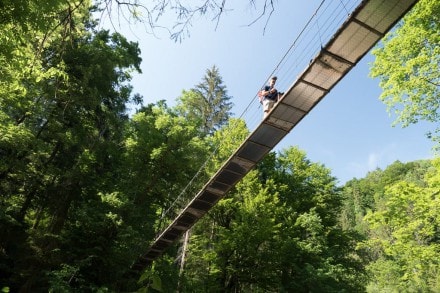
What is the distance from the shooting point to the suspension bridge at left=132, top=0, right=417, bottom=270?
15.4 ft

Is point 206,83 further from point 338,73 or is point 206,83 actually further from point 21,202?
point 338,73

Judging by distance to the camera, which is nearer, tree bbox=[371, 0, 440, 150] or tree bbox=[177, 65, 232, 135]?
tree bbox=[371, 0, 440, 150]

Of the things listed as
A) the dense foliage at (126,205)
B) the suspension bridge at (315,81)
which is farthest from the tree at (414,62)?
the suspension bridge at (315,81)

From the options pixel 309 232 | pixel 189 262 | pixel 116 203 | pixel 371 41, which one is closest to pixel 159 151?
pixel 116 203

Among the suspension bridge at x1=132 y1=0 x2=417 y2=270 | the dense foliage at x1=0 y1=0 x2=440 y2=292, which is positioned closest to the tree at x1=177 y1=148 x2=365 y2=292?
the dense foliage at x1=0 y1=0 x2=440 y2=292

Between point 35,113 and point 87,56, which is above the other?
point 87,56

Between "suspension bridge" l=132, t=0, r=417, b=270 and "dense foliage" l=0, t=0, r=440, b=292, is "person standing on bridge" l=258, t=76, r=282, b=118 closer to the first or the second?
"suspension bridge" l=132, t=0, r=417, b=270

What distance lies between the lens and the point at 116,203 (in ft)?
41.7

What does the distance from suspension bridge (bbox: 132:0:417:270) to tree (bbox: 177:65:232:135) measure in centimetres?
1664

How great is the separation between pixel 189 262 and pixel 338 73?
14961 millimetres

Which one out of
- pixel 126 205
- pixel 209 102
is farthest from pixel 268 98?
pixel 209 102

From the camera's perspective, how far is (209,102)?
27.2 metres

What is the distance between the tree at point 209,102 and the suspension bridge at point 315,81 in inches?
655

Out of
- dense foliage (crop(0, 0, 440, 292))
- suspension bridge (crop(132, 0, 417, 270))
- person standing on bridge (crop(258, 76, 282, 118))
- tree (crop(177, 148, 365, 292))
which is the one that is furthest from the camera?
tree (crop(177, 148, 365, 292))
